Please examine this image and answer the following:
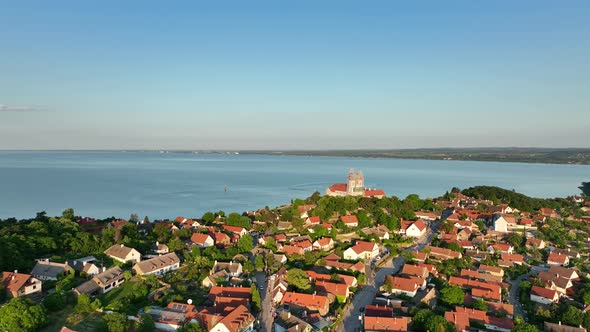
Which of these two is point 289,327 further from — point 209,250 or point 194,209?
point 194,209

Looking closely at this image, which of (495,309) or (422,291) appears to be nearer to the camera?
(495,309)

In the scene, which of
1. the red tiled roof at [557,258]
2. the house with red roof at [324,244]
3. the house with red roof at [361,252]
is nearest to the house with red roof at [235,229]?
the house with red roof at [324,244]

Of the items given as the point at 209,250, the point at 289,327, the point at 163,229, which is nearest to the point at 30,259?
the point at 163,229

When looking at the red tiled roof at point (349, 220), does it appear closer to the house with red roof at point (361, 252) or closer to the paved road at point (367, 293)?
the paved road at point (367, 293)

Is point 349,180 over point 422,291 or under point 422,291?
over

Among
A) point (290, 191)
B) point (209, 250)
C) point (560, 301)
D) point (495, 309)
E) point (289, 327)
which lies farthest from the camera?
point (290, 191)

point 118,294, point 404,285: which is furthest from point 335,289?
point 118,294

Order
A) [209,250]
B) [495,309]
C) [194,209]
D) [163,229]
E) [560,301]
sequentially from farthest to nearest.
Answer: [194,209] < [163,229] < [209,250] < [560,301] < [495,309]

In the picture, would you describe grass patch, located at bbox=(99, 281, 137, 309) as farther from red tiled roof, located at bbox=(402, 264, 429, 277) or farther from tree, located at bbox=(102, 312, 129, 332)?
red tiled roof, located at bbox=(402, 264, 429, 277)
